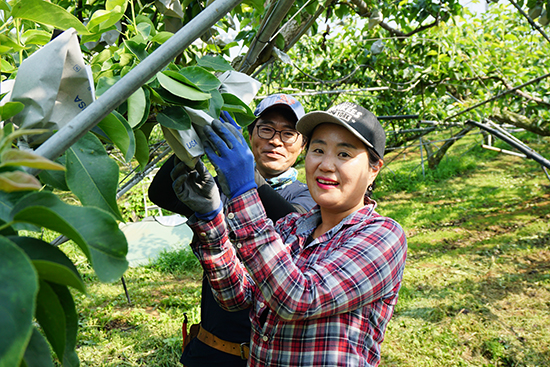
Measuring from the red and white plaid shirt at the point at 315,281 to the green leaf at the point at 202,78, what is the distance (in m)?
0.36

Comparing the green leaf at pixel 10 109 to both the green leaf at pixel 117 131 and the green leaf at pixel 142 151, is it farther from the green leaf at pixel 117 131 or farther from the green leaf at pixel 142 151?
the green leaf at pixel 142 151

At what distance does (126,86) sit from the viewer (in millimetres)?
502

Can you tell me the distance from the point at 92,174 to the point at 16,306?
0.26 m

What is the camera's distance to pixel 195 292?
456 cm

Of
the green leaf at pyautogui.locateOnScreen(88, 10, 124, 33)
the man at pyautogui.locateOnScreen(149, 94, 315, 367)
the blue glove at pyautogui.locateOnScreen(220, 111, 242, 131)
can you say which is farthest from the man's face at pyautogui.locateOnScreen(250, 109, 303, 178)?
the green leaf at pyautogui.locateOnScreen(88, 10, 124, 33)

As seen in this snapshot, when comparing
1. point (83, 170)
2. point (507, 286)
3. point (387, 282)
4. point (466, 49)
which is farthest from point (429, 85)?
point (83, 170)

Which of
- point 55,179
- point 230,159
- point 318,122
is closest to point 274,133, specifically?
point 318,122

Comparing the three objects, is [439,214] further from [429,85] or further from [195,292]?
[195,292]

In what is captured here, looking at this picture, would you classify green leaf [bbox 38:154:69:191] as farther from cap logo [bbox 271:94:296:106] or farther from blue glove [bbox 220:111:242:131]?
cap logo [bbox 271:94:296:106]

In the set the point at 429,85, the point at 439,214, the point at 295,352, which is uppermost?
the point at 429,85

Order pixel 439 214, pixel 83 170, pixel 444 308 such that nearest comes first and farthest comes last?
1. pixel 83 170
2. pixel 444 308
3. pixel 439 214

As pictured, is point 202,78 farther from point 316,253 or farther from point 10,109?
point 316,253

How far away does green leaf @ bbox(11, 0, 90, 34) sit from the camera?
65cm

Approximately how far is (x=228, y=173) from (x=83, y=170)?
519mm
